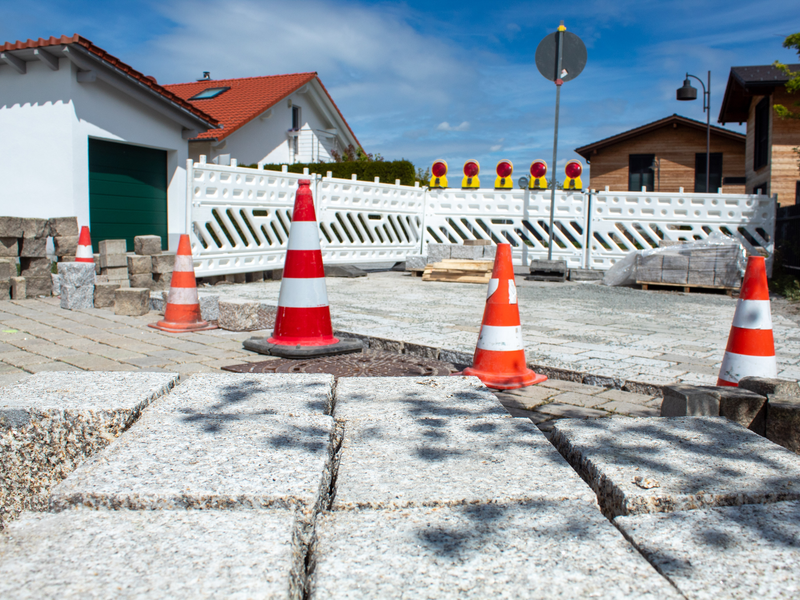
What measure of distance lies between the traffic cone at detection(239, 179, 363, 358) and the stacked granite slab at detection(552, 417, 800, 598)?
2.54 meters

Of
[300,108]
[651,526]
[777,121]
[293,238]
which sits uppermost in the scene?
[300,108]

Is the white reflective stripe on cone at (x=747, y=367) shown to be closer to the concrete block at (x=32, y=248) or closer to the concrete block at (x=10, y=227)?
the concrete block at (x=32, y=248)

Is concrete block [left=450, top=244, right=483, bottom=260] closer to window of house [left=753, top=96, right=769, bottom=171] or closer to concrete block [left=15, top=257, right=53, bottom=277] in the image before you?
concrete block [left=15, top=257, right=53, bottom=277]

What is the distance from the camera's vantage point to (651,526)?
156 centimetres

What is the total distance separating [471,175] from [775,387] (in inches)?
479

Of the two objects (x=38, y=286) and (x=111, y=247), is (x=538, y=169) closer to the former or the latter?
(x=111, y=247)

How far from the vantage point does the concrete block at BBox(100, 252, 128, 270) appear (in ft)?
30.3

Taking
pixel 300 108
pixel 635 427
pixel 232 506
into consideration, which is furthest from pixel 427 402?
pixel 300 108

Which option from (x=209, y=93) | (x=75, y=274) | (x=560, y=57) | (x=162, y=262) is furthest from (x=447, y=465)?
(x=209, y=93)

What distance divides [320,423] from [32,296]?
7308 millimetres

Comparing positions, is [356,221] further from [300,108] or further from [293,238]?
[300,108]

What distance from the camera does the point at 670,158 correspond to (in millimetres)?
27047

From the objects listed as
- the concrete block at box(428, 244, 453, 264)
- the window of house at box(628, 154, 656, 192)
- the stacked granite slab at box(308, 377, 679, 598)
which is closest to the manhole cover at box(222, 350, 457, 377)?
the stacked granite slab at box(308, 377, 679, 598)

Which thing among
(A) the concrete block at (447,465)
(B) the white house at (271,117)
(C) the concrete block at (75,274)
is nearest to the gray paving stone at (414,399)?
(A) the concrete block at (447,465)
